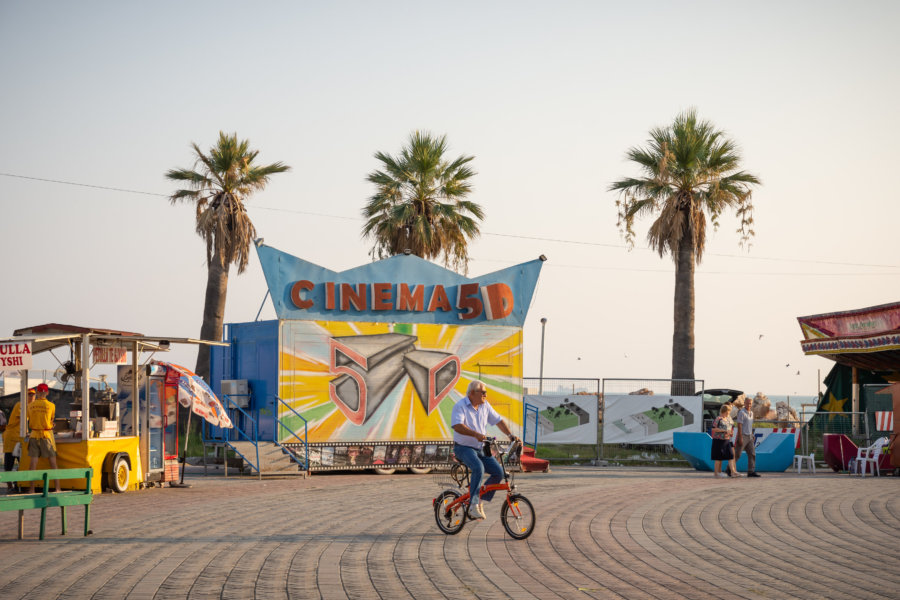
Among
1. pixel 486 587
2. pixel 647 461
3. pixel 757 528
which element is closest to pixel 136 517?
pixel 486 587

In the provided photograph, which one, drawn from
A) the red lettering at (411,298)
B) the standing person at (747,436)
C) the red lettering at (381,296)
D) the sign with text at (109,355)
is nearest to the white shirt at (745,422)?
the standing person at (747,436)

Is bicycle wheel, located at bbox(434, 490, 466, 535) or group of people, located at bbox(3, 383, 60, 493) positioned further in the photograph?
group of people, located at bbox(3, 383, 60, 493)

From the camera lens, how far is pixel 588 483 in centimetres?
2189

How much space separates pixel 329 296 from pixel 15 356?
976cm

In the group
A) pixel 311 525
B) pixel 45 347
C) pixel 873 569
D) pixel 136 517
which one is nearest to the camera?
pixel 873 569

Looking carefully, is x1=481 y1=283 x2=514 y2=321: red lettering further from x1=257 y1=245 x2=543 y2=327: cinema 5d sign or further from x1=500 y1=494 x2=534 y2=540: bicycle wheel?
x1=500 y1=494 x2=534 y2=540: bicycle wheel

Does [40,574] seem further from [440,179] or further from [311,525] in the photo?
[440,179]

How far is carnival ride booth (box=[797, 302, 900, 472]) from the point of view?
2728 centimetres

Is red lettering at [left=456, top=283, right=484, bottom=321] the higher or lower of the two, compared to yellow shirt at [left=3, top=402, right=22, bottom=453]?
higher

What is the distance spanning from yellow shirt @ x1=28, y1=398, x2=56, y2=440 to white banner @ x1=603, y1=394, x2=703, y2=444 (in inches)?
680

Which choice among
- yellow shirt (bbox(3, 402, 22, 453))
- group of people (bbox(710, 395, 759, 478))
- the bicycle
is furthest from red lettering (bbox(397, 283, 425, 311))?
the bicycle

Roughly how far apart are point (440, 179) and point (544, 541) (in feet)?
81.4

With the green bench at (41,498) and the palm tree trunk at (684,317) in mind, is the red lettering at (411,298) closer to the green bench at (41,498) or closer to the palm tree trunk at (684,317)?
the palm tree trunk at (684,317)

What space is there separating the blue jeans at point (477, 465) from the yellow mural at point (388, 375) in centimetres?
1301
